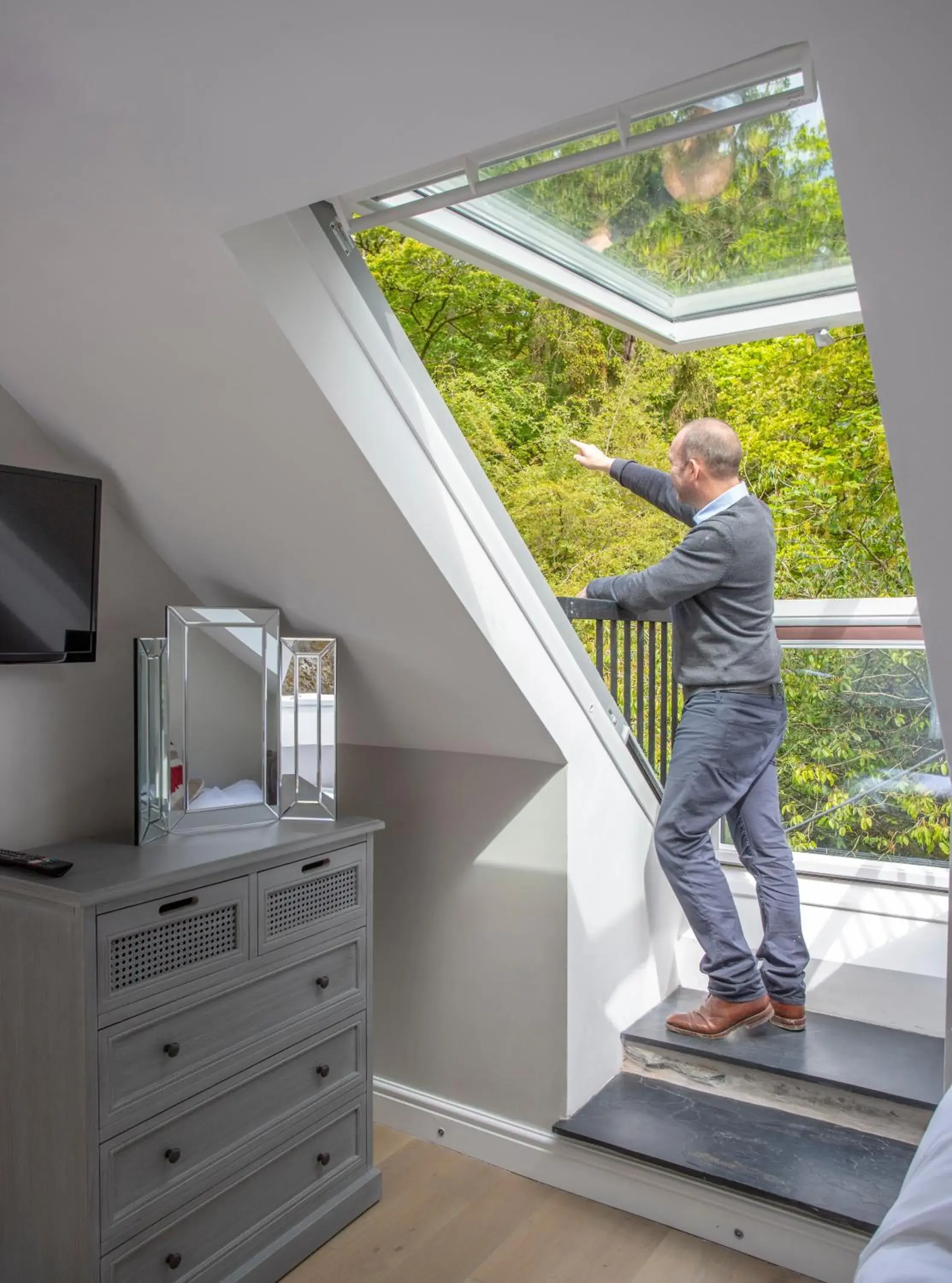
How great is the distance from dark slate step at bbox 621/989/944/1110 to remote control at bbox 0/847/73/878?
159cm

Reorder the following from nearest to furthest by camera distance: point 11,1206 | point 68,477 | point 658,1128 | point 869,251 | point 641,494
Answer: point 869,251, point 11,1206, point 68,477, point 658,1128, point 641,494

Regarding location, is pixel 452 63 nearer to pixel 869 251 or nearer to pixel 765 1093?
pixel 869 251

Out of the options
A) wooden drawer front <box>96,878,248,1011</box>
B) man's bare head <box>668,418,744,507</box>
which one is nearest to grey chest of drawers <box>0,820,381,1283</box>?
wooden drawer front <box>96,878,248,1011</box>

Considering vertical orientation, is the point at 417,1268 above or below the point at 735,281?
below

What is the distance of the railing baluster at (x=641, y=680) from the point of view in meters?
3.17

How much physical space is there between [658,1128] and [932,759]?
4.62 ft

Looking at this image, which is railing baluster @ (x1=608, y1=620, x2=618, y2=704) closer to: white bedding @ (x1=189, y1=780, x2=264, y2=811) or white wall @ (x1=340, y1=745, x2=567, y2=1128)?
white wall @ (x1=340, y1=745, x2=567, y2=1128)

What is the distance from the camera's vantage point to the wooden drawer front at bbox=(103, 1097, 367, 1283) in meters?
1.99

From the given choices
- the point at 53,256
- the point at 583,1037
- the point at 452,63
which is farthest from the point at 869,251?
the point at 583,1037

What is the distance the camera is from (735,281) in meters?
2.29

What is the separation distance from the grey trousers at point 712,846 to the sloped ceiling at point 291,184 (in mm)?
718

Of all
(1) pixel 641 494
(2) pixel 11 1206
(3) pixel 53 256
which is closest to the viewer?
(3) pixel 53 256

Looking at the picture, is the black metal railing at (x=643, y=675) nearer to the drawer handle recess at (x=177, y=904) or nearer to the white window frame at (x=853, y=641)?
the white window frame at (x=853, y=641)

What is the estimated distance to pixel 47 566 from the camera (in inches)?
85.3
